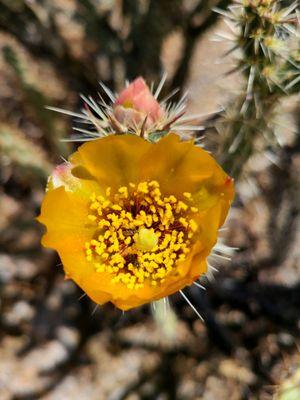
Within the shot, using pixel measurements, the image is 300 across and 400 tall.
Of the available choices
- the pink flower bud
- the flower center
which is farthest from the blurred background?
the pink flower bud

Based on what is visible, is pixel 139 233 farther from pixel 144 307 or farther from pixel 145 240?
pixel 144 307

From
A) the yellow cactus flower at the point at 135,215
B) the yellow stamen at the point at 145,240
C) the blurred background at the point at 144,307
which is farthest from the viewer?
the blurred background at the point at 144,307

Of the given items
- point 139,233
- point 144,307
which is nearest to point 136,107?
point 139,233

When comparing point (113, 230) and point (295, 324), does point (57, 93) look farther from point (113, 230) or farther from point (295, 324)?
point (295, 324)

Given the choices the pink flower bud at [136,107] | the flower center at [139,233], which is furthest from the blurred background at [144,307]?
the pink flower bud at [136,107]

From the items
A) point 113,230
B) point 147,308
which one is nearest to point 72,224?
point 113,230

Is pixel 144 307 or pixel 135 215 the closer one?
pixel 135 215

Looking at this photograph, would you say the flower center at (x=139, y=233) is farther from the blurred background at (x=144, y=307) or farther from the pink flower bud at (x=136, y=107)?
the blurred background at (x=144, y=307)
